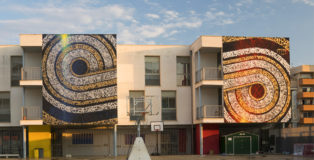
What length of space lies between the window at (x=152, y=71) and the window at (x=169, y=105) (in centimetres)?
119

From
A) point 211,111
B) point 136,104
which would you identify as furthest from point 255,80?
point 136,104

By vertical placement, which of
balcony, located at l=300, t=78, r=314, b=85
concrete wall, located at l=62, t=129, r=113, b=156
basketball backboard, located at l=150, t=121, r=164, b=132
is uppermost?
balcony, located at l=300, t=78, r=314, b=85

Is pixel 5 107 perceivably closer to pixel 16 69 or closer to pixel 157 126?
pixel 16 69

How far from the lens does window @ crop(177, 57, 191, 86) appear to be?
36094 millimetres

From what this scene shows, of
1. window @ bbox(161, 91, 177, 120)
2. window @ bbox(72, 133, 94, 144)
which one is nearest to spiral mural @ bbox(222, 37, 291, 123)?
window @ bbox(161, 91, 177, 120)

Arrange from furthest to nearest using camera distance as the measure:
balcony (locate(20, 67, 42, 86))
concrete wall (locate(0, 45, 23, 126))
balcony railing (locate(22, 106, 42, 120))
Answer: concrete wall (locate(0, 45, 23, 126)) < balcony (locate(20, 67, 42, 86)) < balcony railing (locate(22, 106, 42, 120))

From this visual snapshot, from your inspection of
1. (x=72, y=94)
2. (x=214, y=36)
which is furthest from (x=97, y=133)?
(x=214, y=36)

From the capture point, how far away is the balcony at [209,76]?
3312cm

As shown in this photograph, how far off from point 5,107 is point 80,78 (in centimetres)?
659

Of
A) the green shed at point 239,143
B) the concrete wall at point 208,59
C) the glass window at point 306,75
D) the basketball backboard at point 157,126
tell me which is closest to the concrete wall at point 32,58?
the basketball backboard at point 157,126

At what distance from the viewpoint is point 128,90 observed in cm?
3500

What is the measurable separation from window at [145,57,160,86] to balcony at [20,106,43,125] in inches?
342

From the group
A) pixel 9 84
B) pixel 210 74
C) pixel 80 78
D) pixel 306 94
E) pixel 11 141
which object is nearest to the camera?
pixel 80 78

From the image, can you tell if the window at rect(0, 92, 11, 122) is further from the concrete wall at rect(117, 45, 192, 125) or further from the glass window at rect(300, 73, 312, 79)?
the glass window at rect(300, 73, 312, 79)
